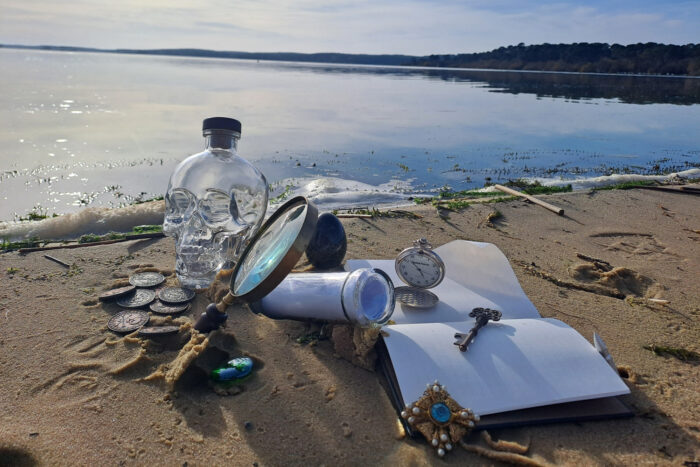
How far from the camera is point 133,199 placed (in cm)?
862

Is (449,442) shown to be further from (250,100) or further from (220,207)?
(250,100)

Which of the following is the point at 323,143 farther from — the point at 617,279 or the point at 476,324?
the point at 476,324

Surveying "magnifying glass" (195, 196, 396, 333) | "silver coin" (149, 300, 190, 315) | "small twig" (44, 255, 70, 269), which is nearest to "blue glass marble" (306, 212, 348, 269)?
"magnifying glass" (195, 196, 396, 333)

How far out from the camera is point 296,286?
3.59m

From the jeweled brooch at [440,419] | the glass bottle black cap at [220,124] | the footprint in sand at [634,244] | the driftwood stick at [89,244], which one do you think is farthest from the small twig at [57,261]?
the footprint in sand at [634,244]

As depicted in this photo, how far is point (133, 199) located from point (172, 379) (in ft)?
21.4

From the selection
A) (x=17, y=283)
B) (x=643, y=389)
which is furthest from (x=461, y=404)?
(x=17, y=283)

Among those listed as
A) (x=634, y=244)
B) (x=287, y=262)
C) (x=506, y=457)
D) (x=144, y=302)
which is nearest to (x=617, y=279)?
(x=634, y=244)

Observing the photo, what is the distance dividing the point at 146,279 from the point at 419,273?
8.47ft

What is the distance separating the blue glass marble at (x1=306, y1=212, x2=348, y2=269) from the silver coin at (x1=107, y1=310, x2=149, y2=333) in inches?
62.6

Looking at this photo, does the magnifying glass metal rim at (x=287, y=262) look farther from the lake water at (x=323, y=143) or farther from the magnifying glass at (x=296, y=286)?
the lake water at (x=323, y=143)

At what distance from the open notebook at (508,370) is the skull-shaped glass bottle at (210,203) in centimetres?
177

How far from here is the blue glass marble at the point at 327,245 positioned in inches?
179

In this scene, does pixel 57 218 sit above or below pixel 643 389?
below
